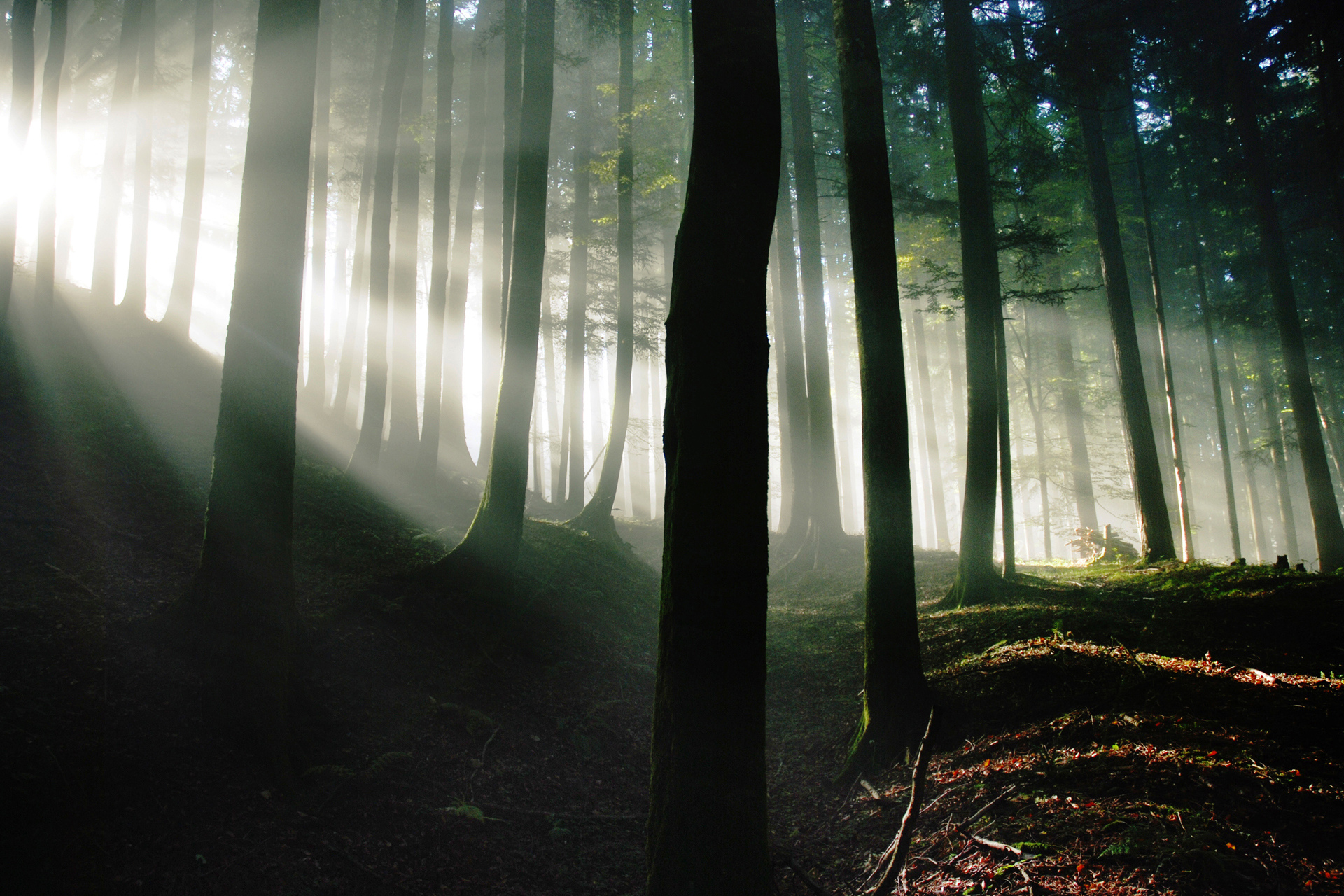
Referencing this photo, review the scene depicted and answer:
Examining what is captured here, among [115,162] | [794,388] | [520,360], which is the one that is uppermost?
[115,162]

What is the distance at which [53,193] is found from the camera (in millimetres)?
12453

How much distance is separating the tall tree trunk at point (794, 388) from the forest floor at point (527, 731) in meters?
6.16

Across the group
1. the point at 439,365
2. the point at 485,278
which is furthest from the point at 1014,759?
the point at 485,278

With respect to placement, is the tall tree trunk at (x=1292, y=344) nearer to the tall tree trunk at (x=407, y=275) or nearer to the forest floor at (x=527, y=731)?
the forest floor at (x=527, y=731)

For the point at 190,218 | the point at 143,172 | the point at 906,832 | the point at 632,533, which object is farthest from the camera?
the point at 632,533

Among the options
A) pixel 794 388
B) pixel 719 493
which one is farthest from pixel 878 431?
pixel 794 388

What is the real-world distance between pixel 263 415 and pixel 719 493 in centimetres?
405

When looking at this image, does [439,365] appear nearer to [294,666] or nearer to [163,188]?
[294,666]

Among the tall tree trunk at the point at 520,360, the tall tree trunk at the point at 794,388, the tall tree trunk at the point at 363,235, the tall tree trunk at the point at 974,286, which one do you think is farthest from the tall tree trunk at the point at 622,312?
the tall tree trunk at the point at 974,286

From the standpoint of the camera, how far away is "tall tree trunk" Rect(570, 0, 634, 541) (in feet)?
40.2

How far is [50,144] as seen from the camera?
1244 cm

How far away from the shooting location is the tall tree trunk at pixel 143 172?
13781mm

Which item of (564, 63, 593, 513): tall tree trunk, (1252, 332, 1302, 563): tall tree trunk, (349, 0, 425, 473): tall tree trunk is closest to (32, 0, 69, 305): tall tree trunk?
(349, 0, 425, 473): tall tree trunk

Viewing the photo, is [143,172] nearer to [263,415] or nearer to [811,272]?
[263,415]
